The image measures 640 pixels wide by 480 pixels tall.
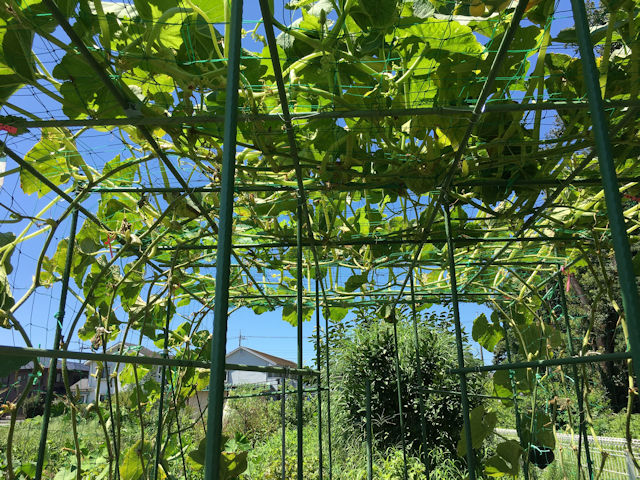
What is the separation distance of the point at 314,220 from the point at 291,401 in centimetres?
650

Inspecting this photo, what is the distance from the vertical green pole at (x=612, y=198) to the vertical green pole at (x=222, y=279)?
425 millimetres

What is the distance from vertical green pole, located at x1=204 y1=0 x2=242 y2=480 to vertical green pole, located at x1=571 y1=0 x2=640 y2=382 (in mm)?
425

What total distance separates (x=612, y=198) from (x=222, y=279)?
45 centimetres

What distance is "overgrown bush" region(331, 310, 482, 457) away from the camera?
208 inches

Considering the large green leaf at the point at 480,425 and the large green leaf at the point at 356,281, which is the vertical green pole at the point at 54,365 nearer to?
the large green leaf at the point at 480,425

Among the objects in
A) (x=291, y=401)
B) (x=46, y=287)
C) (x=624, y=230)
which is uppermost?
(x=46, y=287)

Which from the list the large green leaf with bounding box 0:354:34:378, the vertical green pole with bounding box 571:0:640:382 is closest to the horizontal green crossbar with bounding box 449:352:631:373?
the vertical green pole with bounding box 571:0:640:382

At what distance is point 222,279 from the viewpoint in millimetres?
531

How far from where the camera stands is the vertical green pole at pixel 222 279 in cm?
49

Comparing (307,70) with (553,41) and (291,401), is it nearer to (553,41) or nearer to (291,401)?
(553,41)

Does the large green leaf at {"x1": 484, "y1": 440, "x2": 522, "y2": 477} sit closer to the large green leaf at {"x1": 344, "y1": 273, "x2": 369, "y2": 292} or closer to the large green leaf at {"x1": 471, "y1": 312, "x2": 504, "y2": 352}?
the large green leaf at {"x1": 344, "y1": 273, "x2": 369, "y2": 292}

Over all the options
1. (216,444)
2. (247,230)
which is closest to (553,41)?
(216,444)

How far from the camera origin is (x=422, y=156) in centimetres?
146

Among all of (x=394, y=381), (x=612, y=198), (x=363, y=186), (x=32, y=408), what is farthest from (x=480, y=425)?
(x=32, y=408)
